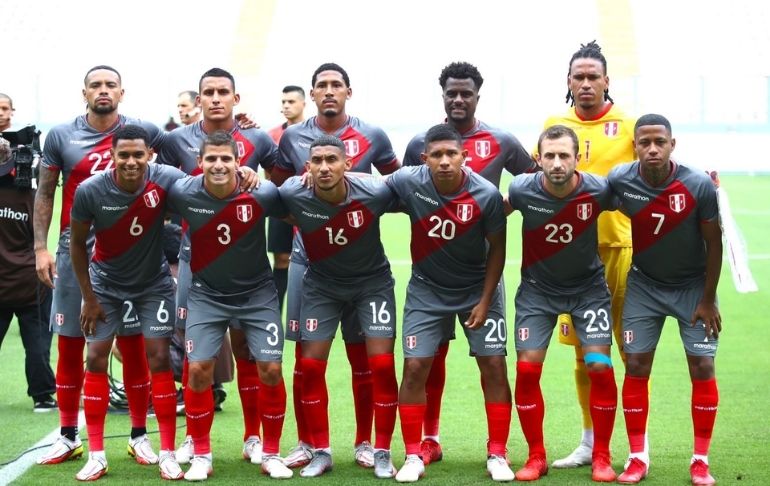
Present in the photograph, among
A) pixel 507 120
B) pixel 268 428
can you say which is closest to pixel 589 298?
pixel 268 428

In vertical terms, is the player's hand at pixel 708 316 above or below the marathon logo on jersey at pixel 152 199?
below

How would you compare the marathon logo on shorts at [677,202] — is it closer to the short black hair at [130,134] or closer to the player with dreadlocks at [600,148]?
the player with dreadlocks at [600,148]

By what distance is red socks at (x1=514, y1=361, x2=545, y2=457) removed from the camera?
19.4 feet

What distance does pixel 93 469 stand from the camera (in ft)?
19.4

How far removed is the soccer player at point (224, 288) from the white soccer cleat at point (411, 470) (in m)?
0.57

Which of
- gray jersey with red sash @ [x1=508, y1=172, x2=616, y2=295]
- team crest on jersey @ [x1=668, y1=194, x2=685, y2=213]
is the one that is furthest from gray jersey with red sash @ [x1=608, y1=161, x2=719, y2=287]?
gray jersey with red sash @ [x1=508, y1=172, x2=616, y2=295]

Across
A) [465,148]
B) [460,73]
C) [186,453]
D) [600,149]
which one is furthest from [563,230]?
[186,453]

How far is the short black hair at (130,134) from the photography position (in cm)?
588

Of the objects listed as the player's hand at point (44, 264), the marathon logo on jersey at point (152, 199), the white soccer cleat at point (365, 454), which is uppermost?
the marathon logo on jersey at point (152, 199)

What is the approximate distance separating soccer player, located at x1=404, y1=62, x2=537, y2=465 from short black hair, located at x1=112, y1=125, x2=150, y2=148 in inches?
56.6

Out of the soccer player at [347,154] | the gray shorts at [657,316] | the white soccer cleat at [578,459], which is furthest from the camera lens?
the soccer player at [347,154]

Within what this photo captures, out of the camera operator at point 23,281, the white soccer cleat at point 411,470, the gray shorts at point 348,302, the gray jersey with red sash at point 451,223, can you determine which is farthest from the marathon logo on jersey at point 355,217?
the camera operator at point 23,281

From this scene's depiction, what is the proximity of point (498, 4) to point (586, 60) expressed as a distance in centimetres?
2610

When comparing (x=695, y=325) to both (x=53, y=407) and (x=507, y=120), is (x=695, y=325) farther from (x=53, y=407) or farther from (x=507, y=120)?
(x=507, y=120)
